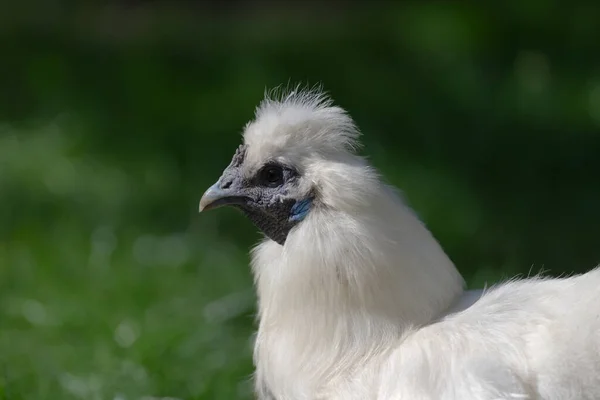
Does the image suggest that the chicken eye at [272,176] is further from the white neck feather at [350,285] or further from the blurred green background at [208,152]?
the blurred green background at [208,152]

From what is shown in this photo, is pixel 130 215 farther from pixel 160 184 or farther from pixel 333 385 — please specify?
pixel 333 385

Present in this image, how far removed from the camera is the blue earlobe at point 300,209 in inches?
102

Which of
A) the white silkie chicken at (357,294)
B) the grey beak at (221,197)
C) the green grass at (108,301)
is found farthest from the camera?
the green grass at (108,301)

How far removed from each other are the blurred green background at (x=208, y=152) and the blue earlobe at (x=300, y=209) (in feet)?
3.24

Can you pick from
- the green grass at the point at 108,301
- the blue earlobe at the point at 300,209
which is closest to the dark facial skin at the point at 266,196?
the blue earlobe at the point at 300,209

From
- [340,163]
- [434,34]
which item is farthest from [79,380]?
[434,34]

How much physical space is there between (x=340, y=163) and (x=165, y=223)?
2.26 m

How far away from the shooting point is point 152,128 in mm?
5578

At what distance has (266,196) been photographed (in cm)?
267

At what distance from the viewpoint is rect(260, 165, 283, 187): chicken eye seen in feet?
8.66

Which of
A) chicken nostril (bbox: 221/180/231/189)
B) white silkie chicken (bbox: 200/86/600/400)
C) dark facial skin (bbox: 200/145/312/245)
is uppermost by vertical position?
chicken nostril (bbox: 221/180/231/189)

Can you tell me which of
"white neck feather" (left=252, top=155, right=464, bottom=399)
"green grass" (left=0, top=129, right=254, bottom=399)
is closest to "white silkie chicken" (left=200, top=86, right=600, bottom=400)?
"white neck feather" (left=252, top=155, right=464, bottom=399)

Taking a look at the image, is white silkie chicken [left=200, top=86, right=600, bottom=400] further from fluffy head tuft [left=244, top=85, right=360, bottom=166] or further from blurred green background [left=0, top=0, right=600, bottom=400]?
blurred green background [left=0, top=0, right=600, bottom=400]

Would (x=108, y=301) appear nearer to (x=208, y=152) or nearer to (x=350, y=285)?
(x=208, y=152)
